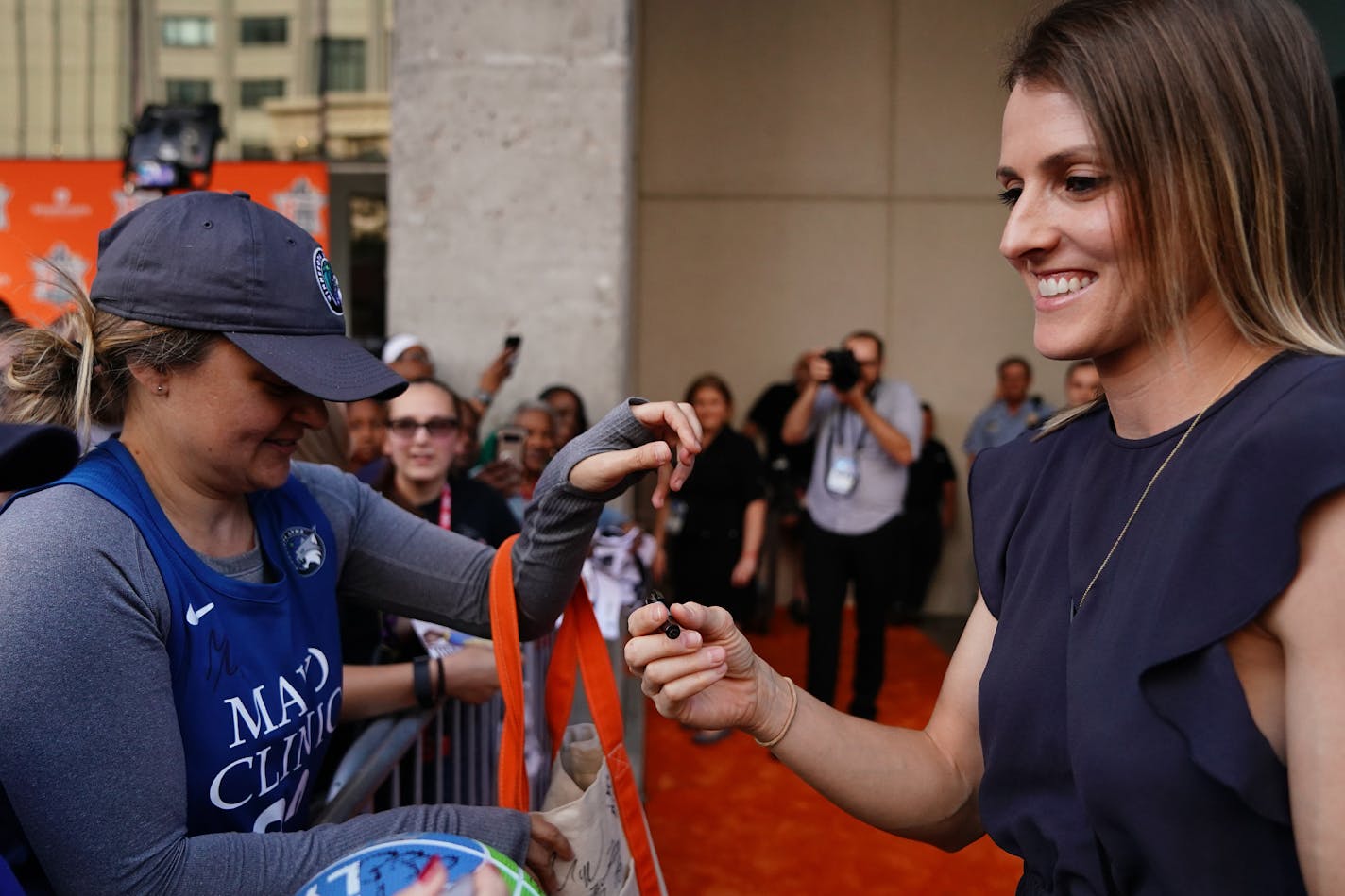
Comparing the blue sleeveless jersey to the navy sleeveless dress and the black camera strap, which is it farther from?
the black camera strap

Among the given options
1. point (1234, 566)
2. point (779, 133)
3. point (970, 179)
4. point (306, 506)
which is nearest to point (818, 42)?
point (779, 133)

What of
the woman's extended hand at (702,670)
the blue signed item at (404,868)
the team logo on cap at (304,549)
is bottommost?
the blue signed item at (404,868)

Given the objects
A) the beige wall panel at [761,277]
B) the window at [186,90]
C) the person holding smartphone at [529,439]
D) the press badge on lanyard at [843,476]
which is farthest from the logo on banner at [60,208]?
the press badge on lanyard at [843,476]

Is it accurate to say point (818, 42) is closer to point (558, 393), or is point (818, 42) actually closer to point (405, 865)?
point (558, 393)

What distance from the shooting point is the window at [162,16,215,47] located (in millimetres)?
8523

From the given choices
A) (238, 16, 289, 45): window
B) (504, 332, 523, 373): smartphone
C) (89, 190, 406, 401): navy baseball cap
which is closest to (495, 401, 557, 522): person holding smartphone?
(504, 332, 523, 373): smartphone

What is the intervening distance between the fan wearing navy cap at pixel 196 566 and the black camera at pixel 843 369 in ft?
12.7

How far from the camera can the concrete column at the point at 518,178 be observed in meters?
4.70

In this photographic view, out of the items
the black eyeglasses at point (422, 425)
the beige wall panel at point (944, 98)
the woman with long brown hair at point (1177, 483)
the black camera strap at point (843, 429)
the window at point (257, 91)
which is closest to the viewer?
the woman with long brown hair at point (1177, 483)

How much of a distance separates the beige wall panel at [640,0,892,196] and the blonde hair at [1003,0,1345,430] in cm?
793

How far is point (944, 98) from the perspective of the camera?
8.77 meters

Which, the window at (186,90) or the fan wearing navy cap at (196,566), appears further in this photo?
the window at (186,90)

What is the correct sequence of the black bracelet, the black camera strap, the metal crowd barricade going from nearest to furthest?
1. the metal crowd barricade
2. the black bracelet
3. the black camera strap

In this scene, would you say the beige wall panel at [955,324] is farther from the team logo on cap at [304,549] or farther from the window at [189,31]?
the team logo on cap at [304,549]
